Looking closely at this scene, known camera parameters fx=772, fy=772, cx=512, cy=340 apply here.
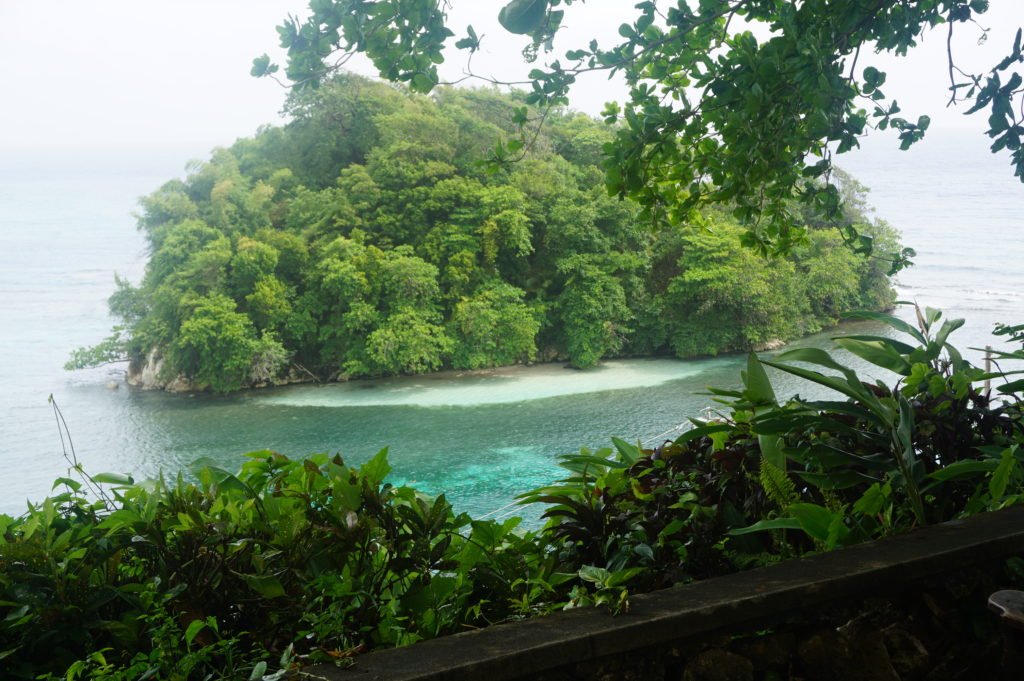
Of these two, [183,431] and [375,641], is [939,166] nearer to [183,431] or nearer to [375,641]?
[183,431]

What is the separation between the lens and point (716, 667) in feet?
2.56

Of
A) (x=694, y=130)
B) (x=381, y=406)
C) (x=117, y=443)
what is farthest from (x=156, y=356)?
(x=694, y=130)

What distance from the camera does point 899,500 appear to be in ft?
3.47

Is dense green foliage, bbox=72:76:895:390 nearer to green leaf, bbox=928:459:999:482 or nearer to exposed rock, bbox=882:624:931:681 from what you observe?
green leaf, bbox=928:459:999:482

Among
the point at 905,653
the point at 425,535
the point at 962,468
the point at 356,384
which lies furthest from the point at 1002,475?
the point at 356,384

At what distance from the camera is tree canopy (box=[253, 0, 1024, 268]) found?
62.1 inches

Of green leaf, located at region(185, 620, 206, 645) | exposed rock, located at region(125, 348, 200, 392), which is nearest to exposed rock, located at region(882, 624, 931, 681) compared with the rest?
green leaf, located at region(185, 620, 206, 645)

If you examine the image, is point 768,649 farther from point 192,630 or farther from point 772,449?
point 192,630

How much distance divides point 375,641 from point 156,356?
1515 cm

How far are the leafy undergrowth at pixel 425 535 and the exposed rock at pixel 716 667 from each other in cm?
10

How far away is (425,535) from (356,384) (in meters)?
14.2

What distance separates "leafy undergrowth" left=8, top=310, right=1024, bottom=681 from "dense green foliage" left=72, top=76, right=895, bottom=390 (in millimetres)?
13128

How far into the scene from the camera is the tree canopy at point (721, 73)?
158cm

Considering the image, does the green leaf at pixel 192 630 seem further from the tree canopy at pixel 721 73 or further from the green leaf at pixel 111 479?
the tree canopy at pixel 721 73
